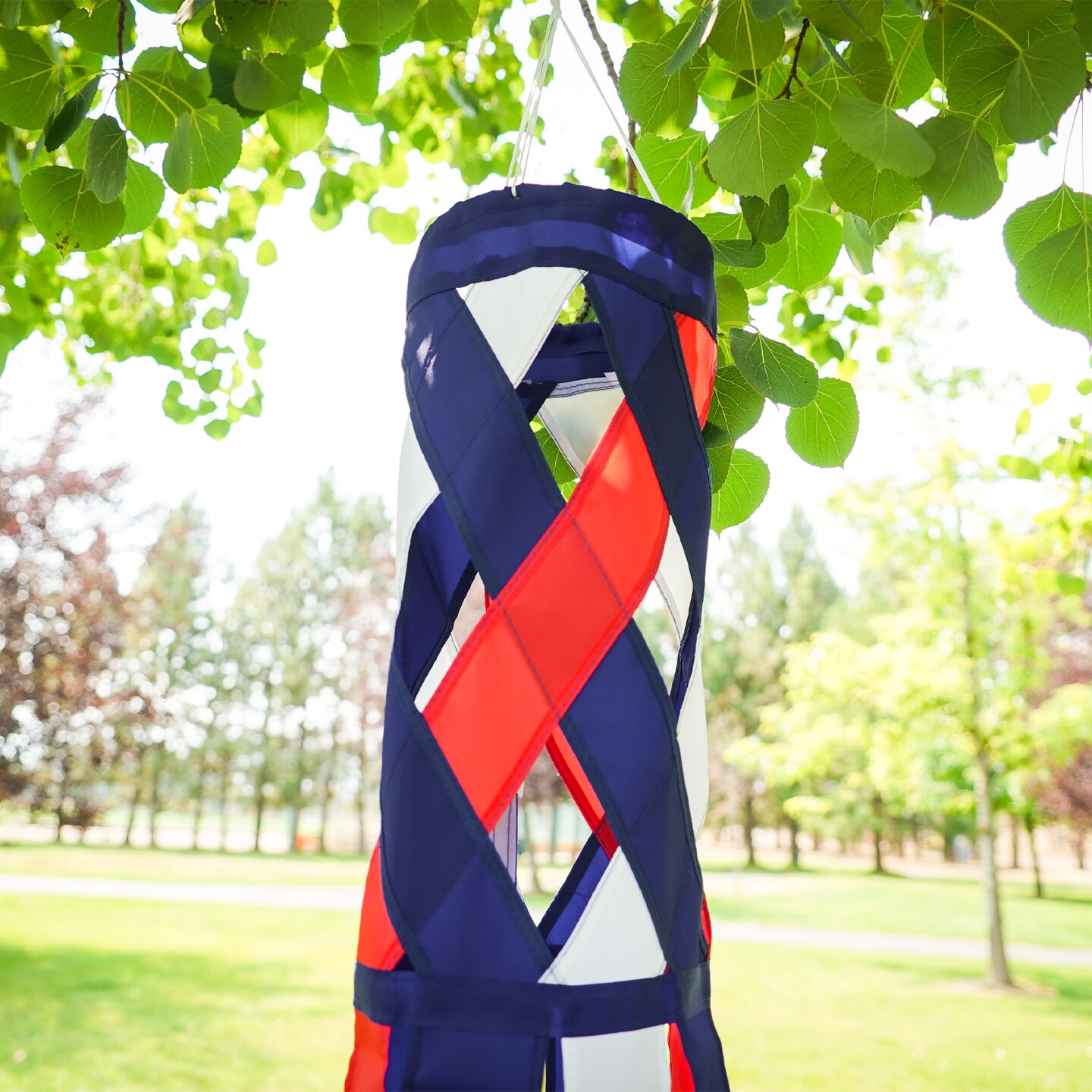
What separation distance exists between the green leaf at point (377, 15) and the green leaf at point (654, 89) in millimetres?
243

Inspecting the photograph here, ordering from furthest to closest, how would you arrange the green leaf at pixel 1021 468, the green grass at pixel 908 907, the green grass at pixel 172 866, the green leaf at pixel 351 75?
the green grass at pixel 172 866 → the green grass at pixel 908 907 → the green leaf at pixel 1021 468 → the green leaf at pixel 351 75

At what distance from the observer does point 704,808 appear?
747 millimetres

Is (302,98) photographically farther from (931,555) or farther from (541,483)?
(931,555)

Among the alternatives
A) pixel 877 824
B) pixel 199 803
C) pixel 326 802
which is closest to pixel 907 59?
pixel 877 824

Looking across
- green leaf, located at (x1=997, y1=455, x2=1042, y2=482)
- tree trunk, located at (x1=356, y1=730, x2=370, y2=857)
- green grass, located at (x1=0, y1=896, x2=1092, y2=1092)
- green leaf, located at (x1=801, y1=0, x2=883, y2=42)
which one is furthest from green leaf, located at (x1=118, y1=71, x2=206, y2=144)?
tree trunk, located at (x1=356, y1=730, x2=370, y2=857)

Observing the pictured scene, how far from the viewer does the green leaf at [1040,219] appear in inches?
34.5

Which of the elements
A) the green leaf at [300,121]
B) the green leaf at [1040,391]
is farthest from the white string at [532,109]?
the green leaf at [1040,391]

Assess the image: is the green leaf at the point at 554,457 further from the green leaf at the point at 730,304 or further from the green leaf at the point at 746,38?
the green leaf at the point at 746,38

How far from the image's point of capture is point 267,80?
1.04 meters

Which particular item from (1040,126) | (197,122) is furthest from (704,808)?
(197,122)

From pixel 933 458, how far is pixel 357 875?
16.2 metres

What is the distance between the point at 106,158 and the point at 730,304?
2.07ft

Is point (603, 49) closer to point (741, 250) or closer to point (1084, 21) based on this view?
point (741, 250)

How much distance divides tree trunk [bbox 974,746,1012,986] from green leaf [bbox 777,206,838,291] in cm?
956
